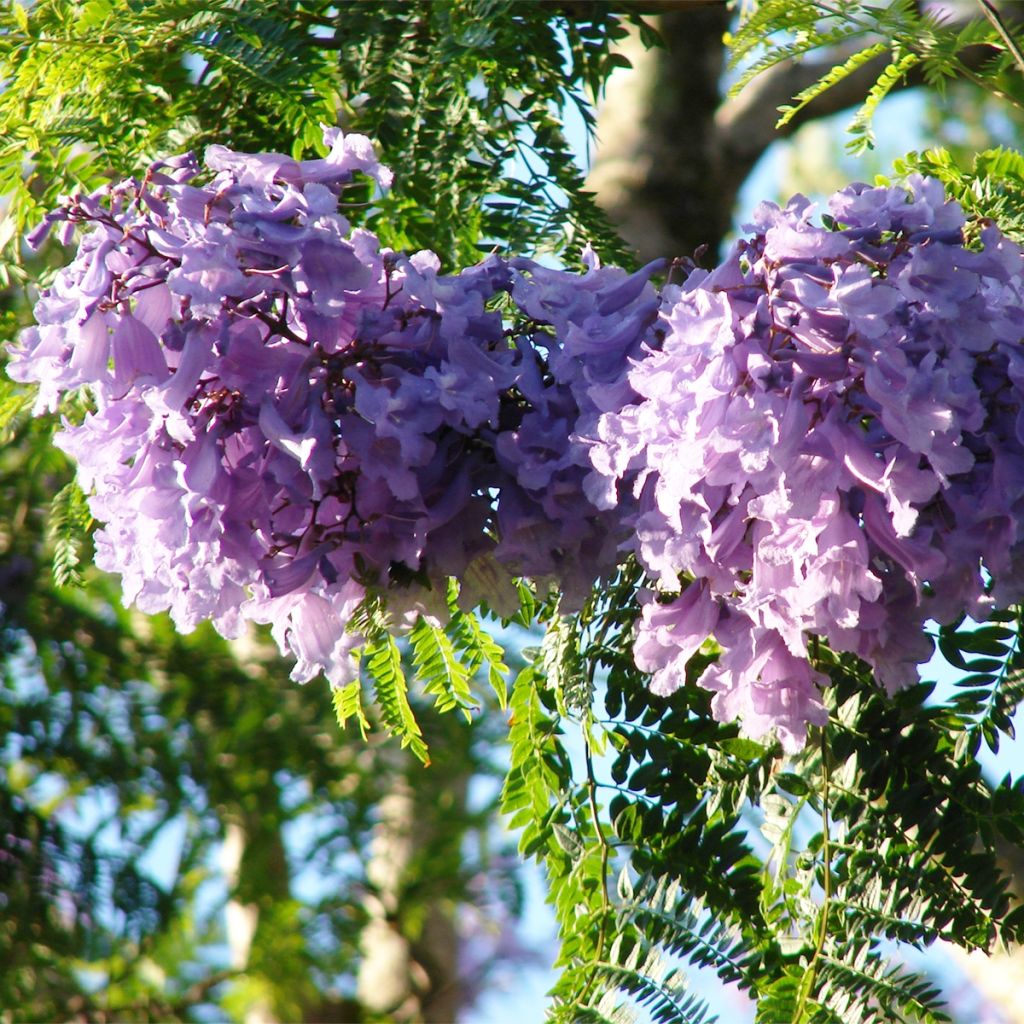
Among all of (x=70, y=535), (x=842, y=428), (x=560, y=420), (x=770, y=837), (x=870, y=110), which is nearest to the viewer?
(x=842, y=428)

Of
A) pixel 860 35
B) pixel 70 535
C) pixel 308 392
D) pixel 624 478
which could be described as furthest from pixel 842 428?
pixel 70 535

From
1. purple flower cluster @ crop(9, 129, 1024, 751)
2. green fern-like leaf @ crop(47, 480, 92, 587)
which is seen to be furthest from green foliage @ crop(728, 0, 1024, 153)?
green fern-like leaf @ crop(47, 480, 92, 587)

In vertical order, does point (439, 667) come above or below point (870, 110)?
below

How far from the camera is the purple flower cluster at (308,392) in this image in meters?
0.89

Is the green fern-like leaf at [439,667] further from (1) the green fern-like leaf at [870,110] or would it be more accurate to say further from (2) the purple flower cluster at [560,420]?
(1) the green fern-like leaf at [870,110]

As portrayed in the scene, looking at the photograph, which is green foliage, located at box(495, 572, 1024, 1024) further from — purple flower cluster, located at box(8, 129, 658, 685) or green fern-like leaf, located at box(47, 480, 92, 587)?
green fern-like leaf, located at box(47, 480, 92, 587)

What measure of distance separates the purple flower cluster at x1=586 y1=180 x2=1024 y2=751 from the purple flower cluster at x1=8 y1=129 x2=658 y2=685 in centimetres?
6

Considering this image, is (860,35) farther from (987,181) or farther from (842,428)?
(842,428)

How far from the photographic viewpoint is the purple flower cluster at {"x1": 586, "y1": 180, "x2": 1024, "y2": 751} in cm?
82

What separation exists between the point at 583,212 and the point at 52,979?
305 cm

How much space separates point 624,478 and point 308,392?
219 millimetres

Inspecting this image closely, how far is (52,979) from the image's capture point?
12.1 feet

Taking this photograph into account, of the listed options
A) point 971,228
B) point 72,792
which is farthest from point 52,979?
point 971,228

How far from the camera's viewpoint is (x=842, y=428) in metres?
0.83
